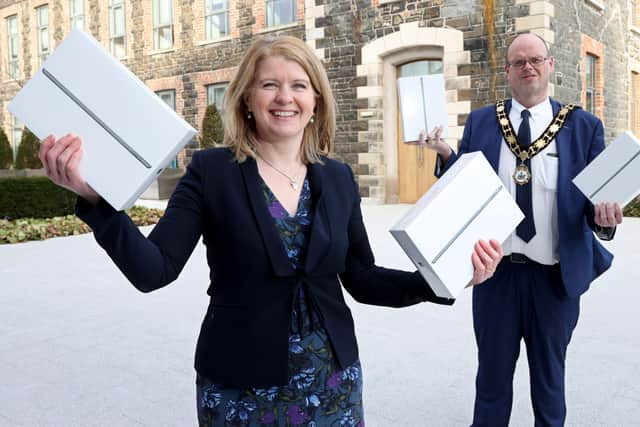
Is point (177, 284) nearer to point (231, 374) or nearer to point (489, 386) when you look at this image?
point (489, 386)

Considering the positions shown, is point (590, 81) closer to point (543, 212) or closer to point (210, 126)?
point (210, 126)

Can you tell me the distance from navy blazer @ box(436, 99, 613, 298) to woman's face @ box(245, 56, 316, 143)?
1.26 m

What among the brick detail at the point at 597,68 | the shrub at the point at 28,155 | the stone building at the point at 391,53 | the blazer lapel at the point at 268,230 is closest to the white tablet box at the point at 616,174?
the blazer lapel at the point at 268,230

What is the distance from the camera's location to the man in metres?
2.54

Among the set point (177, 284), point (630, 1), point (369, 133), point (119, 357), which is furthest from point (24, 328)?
point (630, 1)

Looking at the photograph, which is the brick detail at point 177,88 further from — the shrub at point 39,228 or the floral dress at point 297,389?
the floral dress at point 297,389

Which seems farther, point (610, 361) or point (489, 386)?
point (610, 361)

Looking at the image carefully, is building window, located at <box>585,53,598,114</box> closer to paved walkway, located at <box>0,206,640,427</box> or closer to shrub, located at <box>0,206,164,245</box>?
paved walkway, located at <box>0,206,640,427</box>

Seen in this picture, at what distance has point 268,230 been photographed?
5.27 ft

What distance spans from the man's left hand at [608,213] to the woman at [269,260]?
1.02 metres

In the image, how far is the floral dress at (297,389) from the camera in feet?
5.26

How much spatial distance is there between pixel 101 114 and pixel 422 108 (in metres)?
1.97

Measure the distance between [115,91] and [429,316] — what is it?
3978 mm

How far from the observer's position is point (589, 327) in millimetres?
4547
